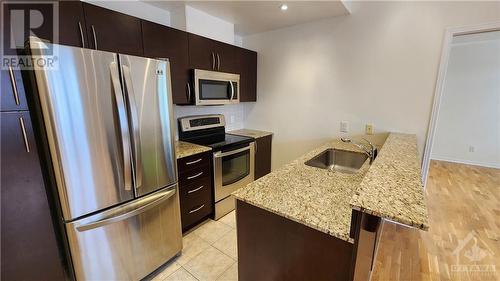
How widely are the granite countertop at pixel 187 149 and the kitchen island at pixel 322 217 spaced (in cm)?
90

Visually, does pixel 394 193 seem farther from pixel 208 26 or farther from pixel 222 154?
pixel 208 26

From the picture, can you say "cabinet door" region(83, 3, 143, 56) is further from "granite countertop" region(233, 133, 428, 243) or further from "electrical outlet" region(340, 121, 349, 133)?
"electrical outlet" region(340, 121, 349, 133)

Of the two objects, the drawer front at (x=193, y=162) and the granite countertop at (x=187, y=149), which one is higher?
the granite countertop at (x=187, y=149)

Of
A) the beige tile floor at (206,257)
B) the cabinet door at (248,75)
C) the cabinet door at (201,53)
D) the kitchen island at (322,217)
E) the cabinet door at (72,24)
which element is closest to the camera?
the kitchen island at (322,217)

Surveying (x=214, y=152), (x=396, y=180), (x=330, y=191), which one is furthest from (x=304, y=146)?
(x=396, y=180)

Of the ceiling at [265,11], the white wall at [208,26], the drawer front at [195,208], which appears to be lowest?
the drawer front at [195,208]

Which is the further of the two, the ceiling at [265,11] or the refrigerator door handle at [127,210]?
the ceiling at [265,11]

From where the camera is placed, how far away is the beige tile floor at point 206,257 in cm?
172

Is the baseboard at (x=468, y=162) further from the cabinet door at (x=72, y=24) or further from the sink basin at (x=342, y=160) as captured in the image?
the cabinet door at (x=72, y=24)

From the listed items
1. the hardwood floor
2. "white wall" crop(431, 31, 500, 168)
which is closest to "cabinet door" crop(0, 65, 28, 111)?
the hardwood floor


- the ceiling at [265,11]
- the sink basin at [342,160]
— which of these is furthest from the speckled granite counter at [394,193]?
the ceiling at [265,11]

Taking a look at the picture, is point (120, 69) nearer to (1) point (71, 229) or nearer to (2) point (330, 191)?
(1) point (71, 229)

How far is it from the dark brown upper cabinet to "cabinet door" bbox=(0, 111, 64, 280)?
1473mm

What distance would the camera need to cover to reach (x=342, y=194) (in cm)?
118
